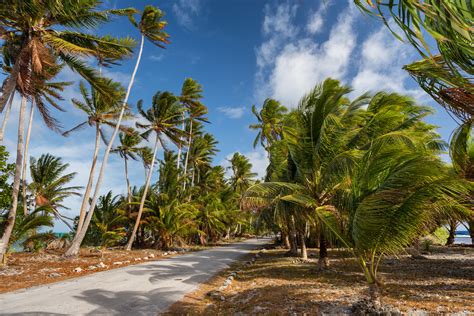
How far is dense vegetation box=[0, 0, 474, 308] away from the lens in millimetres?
3807

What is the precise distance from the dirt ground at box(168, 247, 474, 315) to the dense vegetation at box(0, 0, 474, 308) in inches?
39.2

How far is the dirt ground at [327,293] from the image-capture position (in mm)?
5250

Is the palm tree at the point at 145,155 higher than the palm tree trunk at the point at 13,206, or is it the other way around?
the palm tree at the point at 145,155

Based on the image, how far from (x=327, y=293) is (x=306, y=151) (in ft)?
15.6

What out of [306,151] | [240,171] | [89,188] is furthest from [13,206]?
[240,171]

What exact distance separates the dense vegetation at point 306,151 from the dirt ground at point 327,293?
1.00m

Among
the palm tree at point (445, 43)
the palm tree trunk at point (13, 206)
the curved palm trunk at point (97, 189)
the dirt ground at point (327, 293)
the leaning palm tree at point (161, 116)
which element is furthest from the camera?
the leaning palm tree at point (161, 116)

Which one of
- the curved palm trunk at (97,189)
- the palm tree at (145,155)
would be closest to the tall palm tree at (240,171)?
the palm tree at (145,155)

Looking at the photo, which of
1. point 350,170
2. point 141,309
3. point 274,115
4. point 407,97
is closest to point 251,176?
point 274,115

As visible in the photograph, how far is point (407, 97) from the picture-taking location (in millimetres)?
11172

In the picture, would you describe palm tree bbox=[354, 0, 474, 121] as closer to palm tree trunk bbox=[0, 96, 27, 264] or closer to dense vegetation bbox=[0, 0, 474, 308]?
dense vegetation bbox=[0, 0, 474, 308]

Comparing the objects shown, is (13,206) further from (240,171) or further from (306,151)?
(240,171)

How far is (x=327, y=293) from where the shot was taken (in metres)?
6.43

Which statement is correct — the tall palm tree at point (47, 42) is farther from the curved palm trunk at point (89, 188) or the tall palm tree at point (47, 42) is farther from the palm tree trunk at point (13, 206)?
the curved palm trunk at point (89, 188)
